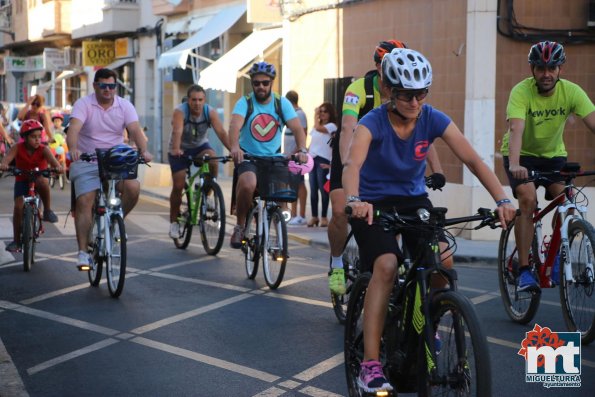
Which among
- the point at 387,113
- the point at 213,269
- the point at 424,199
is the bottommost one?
the point at 213,269

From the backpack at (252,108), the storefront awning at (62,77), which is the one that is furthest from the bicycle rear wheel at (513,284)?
the storefront awning at (62,77)

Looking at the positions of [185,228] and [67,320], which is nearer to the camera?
[67,320]

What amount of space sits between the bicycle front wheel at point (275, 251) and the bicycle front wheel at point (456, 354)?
484 cm

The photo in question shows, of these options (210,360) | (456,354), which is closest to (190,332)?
(210,360)

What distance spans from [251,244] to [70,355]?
11.0ft

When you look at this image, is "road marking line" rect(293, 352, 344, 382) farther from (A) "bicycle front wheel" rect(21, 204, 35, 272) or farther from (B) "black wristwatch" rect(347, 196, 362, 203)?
(A) "bicycle front wheel" rect(21, 204, 35, 272)

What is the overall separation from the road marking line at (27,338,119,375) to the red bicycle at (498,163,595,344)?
2.91m

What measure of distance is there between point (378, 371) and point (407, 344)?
0.64ft

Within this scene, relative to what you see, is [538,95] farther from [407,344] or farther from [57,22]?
[57,22]

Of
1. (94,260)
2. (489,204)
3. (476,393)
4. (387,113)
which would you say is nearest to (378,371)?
(476,393)

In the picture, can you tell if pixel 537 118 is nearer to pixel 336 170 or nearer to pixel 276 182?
pixel 336 170

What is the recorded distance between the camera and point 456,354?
4844mm

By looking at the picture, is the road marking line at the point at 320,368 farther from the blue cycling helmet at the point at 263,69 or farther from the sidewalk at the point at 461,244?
the sidewalk at the point at 461,244

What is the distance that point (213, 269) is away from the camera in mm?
11273
